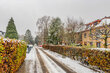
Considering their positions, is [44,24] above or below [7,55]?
above

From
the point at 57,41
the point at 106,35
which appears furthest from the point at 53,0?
the point at 106,35

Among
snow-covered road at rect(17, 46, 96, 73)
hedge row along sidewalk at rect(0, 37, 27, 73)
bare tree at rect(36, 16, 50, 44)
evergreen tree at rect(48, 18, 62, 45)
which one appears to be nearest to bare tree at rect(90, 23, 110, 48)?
snow-covered road at rect(17, 46, 96, 73)

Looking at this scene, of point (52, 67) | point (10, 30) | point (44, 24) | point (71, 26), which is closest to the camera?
point (52, 67)

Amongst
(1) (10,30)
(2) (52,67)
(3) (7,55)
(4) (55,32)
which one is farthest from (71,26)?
(1) (10,30)

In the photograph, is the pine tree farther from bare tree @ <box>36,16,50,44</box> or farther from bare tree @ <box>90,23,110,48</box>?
bare tree @ <box>90,23,110,48</box>

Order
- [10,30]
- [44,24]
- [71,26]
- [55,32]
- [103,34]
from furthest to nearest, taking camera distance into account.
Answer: [10,30] < [44,24] < [55,32] < [71,26] < [103,34]

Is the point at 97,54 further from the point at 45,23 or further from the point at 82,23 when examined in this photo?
the point at 45,23

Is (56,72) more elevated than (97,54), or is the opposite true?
(97,54)

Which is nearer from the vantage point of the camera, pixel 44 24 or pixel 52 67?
pixel 52 67

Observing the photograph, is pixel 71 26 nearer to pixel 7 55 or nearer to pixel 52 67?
pixel 52 67

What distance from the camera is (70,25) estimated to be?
20.7 m

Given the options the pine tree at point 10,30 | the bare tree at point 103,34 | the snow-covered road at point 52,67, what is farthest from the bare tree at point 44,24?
the snow-covered road at point 52,67

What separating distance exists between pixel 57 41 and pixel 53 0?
13.2 m

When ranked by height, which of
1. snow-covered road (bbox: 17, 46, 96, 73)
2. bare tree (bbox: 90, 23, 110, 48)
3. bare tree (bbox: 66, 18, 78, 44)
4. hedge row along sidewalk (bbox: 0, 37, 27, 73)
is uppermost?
bare tree (bbox: 66, 18, 78, 44)
